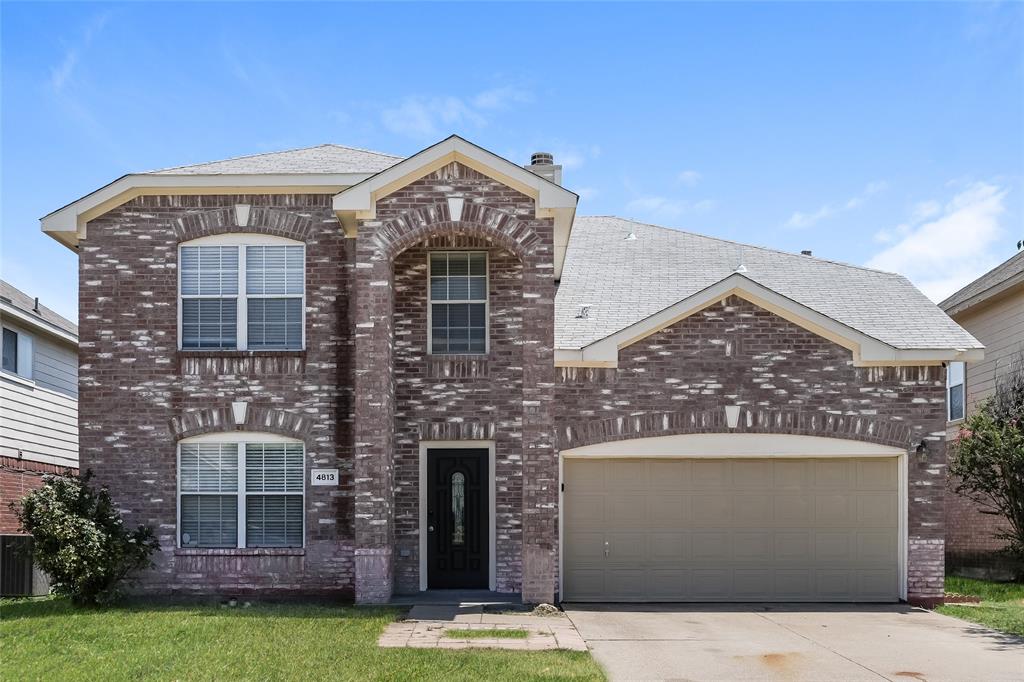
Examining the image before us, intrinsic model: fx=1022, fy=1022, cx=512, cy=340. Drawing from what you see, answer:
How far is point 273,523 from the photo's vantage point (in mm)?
15195

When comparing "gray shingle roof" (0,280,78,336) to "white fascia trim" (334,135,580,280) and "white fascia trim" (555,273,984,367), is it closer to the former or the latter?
"white fascia trim" (334,135,580,280)

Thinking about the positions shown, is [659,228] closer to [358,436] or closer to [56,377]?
[358,436]

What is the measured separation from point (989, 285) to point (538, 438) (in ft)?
38.9

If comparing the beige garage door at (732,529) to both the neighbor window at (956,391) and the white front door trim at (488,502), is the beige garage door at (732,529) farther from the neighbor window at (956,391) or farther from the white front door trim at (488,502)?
the neighbor window at (956,391)

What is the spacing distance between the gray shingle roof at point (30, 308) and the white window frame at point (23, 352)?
421mm

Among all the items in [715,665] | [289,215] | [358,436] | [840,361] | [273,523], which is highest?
[289,215]

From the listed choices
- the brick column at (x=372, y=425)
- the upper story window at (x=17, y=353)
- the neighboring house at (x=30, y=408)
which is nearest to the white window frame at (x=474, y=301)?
the brick column at (x=372, y=425)

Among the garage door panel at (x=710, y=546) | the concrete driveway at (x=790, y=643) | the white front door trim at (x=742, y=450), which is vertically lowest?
the concrete driveway at (x=790, y=643)

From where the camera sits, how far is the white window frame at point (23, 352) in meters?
19.8

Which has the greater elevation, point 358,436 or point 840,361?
point 840,361

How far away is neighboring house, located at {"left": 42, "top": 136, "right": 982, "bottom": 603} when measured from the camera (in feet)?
49.3

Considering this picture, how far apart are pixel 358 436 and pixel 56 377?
34.4ft

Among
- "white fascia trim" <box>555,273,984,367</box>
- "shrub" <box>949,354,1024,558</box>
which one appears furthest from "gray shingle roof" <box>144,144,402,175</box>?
"shrub" <box>949,354,1024,558</box>

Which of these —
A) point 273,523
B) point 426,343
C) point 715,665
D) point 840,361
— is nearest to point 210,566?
point 273,523
